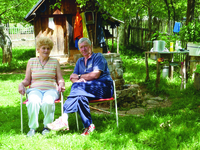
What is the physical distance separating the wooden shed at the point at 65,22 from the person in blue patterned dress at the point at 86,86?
307 inches

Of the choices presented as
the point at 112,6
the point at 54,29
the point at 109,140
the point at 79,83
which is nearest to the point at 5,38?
the point at 54,29

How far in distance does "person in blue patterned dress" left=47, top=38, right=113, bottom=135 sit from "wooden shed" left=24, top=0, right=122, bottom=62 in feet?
25.6

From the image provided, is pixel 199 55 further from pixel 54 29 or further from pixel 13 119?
pixel 54 29

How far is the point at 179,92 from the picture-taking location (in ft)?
19.8

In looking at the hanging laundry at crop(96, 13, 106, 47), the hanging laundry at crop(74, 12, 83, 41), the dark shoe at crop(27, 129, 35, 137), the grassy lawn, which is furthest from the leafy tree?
the dark shoe at crop(27, 129, 35, 137)

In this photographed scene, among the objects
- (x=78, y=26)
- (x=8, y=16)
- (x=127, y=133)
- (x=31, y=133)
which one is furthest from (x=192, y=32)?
(x=8, y=16)

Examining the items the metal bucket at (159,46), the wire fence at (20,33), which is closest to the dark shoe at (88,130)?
the metal bucket at (159,46)

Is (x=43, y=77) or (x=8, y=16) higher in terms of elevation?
(x=8, y=16)

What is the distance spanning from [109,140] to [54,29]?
10.5m

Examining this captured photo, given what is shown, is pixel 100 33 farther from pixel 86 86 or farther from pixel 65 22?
pixel 86 86

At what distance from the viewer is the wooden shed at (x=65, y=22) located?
12081mm

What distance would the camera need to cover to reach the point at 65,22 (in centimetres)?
1288

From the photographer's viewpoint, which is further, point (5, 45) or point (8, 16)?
point (5, 45)

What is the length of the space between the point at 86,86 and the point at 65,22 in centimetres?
958
